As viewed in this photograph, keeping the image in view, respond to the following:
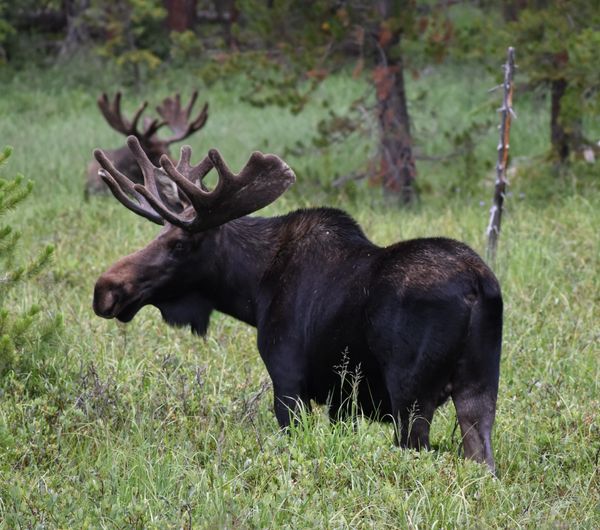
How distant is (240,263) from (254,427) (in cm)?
94

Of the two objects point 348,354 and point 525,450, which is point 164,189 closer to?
point 348,354

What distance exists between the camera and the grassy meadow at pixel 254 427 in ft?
14.6

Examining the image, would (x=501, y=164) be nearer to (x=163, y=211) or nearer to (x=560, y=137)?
(x=560, y=137)

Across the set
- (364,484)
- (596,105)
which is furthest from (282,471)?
(596,105)

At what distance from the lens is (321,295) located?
538 cm

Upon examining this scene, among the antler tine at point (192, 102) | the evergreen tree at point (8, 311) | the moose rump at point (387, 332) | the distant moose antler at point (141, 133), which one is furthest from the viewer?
the antler tine at point (192, 102)

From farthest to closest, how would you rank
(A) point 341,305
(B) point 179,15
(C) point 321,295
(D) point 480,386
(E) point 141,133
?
1. (B) point 179,15
2. (E) point 141,133
3. (C) point 321,295
4. (A) point 341,305
5. (D) point 480,386

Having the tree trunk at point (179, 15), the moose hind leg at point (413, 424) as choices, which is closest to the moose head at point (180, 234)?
the moose hind leg at point (413, 424)

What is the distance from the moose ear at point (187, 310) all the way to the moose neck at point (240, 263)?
0.08 m

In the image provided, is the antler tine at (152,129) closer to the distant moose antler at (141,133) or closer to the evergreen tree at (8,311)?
the distant moose antler at (141,133)

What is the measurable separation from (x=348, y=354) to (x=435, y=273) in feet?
2.05

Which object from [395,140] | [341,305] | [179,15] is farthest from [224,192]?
[179,15]

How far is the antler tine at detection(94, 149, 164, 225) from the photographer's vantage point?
572 centimetres

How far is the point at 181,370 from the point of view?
Answer: 6.48 metres
